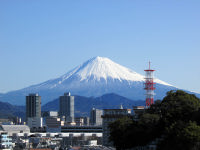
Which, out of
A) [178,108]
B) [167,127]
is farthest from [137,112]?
[167,127]

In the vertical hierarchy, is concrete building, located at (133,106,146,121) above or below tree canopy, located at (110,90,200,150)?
above

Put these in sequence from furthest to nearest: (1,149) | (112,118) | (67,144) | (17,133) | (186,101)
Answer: (17,133) → (67,144) → (112,118) → (1,149) → (186,101)

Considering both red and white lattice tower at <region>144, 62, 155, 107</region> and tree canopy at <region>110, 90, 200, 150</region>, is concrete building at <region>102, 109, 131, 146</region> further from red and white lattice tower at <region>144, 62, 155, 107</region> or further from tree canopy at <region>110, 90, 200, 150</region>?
tree canopy at <region>110, 90, 200, 150</region>

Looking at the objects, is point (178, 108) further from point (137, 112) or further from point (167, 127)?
point (137, 112)

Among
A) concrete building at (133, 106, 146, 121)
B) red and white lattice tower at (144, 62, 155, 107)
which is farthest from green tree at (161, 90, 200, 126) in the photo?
red and white lattice tower at (144, 62, 155, 107)

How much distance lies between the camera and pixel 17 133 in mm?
190625

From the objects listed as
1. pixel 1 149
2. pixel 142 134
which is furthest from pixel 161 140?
pixel 1 149

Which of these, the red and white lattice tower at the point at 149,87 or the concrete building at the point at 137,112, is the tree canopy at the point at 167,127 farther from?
the red and white lattice tower at the point at 149,87

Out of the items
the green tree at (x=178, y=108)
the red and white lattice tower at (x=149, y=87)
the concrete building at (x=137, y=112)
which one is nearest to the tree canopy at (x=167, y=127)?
the green tree at (x=178, y=108)

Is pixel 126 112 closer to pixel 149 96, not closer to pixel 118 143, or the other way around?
pixel 149 96

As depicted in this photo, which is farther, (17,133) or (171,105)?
(17,133)

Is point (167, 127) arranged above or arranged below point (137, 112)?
below

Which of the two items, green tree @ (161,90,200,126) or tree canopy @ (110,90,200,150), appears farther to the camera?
green tree @ (161,90,200,126)

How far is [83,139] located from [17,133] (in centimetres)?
3453
